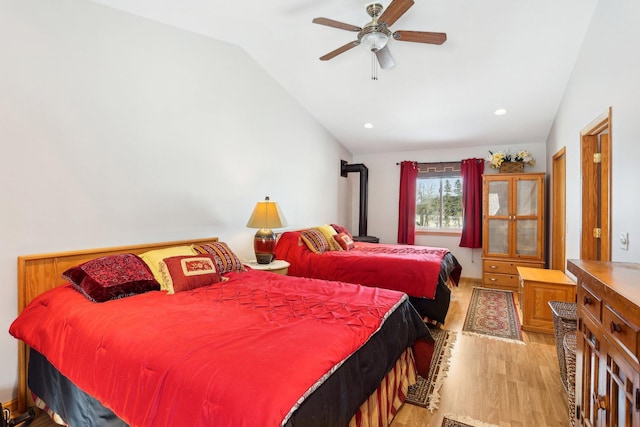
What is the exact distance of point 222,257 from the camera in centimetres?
275

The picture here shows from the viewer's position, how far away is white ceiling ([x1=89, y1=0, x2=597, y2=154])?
2725mm

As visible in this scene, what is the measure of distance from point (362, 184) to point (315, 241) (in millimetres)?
2484

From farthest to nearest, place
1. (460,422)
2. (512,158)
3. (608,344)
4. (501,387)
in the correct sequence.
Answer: (512,158), (501,387), (460,422), (608,344)

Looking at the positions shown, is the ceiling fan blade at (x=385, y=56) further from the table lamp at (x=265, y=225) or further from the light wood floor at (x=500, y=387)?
the light wood floor at (x=500, y=387)

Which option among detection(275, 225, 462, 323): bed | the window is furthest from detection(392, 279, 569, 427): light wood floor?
the window

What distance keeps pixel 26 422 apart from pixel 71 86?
2.11 meters

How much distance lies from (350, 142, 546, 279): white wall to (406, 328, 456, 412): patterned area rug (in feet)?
9.48

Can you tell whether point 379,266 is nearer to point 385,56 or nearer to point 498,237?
point 385,56

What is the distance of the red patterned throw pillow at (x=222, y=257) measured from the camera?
8.82 ft

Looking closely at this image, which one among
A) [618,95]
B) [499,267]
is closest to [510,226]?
[499,267]

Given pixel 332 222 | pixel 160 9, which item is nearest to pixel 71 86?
pixel 160 9

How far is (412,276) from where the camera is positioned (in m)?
3.36

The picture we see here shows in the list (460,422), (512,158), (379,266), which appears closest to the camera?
(460,422)

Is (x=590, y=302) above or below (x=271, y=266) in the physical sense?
above
